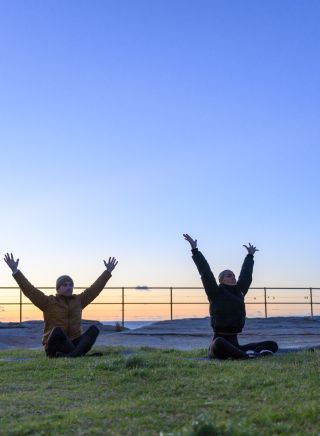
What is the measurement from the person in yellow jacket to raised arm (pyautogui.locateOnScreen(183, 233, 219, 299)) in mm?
1843

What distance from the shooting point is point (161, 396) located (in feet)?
19.5

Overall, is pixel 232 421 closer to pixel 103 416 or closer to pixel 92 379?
pixel 103 416

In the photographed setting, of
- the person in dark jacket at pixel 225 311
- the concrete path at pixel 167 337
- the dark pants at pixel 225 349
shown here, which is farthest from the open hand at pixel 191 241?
the concrete path at pixel 167 337

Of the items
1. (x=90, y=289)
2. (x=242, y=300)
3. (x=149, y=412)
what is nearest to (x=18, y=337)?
(x=90, y=289)

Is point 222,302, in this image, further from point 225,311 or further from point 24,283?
point 24,283

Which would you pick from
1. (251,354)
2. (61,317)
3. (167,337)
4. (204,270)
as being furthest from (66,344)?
(167,337)

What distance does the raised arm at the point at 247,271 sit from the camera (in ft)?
31.1

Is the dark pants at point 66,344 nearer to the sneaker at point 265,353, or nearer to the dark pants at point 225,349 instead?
the dark pants at point 225,349

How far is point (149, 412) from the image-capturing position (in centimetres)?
519

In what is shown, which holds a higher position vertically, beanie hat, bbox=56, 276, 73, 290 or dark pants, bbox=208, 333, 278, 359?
beanie hat, bbox=56, 276, 73, 290

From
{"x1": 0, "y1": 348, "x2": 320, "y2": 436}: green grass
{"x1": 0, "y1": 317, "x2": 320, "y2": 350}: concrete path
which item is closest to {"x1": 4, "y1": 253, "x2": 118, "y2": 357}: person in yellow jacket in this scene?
{"x1": 0, "y1": 348, "x2": 320, "y2": 436}: green grass

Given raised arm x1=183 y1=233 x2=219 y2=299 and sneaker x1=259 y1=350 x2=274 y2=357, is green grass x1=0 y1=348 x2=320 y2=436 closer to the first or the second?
sneaker x1=259 y1=350 x2=274 y2=357

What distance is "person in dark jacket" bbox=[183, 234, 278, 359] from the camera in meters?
8.84

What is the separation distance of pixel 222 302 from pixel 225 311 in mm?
123
